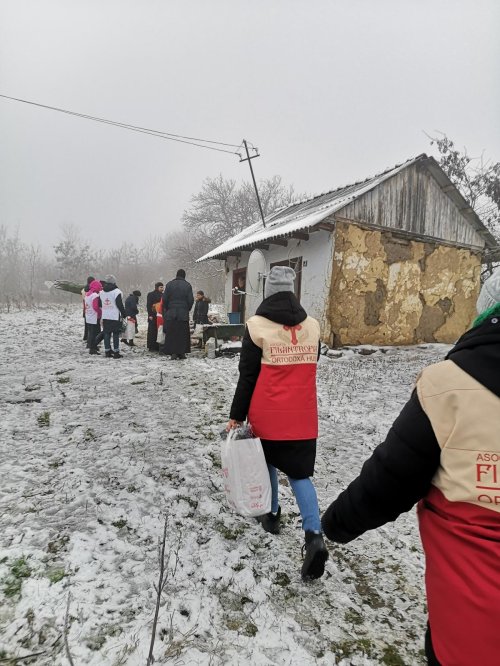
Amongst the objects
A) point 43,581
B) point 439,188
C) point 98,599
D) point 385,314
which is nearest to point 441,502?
point 98,599

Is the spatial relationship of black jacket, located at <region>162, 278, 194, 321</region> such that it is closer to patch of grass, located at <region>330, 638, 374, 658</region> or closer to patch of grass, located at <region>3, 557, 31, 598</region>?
patch of grass, located at <region>3, 557, 31, 598</region>

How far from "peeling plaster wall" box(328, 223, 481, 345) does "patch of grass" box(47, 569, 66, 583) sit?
8579 mm

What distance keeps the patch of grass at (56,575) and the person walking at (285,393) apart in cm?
128

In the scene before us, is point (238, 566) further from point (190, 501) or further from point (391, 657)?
point (391, 657)

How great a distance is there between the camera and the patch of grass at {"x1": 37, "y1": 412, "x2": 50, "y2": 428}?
435 cm

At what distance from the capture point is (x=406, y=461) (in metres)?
1.08

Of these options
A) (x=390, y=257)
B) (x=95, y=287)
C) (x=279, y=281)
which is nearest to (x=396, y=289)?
(x=390, y=257)

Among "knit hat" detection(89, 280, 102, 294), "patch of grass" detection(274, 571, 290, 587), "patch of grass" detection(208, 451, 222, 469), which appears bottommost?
"patch of grass" detection(274, 571, 290, 587)

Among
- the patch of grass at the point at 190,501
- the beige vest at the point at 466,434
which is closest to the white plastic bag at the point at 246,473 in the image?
the patch of grass at the point at 190,501

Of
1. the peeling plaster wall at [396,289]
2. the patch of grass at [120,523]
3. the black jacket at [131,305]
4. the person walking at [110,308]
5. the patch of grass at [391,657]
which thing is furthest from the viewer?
the black jacket at [131,305]

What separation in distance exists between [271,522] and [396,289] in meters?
9.38

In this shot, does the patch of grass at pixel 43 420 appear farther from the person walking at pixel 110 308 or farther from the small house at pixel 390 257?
the small house at pixel 390 257

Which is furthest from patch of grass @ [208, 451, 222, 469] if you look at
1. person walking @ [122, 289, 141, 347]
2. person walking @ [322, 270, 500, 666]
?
person walking @ [122, 289, 141, 347]

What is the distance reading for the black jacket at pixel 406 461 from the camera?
0.95 meters
